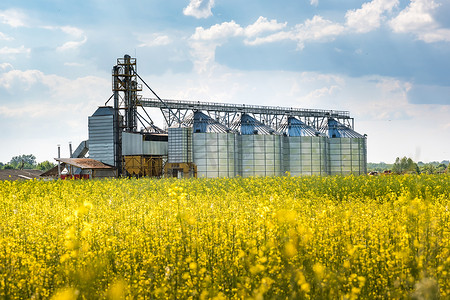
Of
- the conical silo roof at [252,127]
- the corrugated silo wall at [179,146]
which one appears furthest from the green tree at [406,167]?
the corrugated silo wall at [179,146]

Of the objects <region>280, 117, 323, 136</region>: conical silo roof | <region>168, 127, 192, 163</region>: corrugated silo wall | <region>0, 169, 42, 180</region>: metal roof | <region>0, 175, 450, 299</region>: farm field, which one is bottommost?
<region>0, 175, 450, 299</region>: farm field

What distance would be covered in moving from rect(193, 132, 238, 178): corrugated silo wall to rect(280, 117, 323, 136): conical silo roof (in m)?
10.6

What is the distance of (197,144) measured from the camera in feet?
145

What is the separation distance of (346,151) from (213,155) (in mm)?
20022

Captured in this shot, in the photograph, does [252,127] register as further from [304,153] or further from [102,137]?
[102,137]

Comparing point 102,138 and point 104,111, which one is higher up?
point 104,111

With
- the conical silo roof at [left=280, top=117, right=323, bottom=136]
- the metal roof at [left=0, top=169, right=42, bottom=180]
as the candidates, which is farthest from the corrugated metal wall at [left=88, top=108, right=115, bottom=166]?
the conical silo roof at [left=280, top=117, right=323, bottom=136]

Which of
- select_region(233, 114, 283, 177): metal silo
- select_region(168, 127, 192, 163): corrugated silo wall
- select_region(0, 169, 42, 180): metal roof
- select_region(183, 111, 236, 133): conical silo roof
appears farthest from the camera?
select_region(0, 169, 42, 180): metal roof

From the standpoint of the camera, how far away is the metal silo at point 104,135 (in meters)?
46.4

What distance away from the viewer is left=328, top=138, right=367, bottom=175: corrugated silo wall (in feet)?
176

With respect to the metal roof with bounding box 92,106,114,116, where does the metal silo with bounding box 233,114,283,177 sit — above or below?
below

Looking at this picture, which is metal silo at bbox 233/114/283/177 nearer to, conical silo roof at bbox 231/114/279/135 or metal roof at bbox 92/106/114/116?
conical silo roof at bbox 231/114/279/135

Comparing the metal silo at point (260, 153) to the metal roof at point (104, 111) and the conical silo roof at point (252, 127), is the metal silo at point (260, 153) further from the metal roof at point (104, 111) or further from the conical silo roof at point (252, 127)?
the metal roof at point (104, 111)

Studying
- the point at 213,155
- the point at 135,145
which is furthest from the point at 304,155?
the point at 135,145
